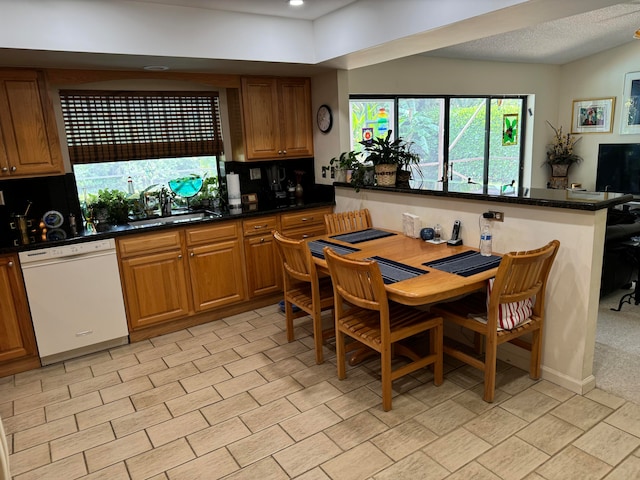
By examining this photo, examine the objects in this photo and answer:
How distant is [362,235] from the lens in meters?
3.63

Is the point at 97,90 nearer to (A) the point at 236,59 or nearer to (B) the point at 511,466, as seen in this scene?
(A) the point at 236,59

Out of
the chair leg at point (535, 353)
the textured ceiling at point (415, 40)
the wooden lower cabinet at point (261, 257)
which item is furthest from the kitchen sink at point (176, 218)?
the chair leg at point (535, 353)

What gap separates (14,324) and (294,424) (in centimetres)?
217

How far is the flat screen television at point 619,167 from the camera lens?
21.0ft

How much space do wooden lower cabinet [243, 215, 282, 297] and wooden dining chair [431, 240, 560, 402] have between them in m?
1.84

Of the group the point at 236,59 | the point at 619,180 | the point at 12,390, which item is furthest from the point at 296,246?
the point at 619,180

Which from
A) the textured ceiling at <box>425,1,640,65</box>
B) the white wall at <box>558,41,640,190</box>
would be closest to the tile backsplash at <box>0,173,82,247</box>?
the textured ceiling at <box>425,1,640,65</box>

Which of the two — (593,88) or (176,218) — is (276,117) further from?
(593,88)

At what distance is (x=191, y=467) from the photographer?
2225 mm

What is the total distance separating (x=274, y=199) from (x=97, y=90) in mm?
1894

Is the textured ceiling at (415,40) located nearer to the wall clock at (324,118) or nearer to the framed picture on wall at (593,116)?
the wall clock at (324,118)

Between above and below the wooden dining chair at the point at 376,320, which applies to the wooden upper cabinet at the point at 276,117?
above

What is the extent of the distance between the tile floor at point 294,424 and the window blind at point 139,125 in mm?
1864

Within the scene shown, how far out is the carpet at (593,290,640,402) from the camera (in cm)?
270
